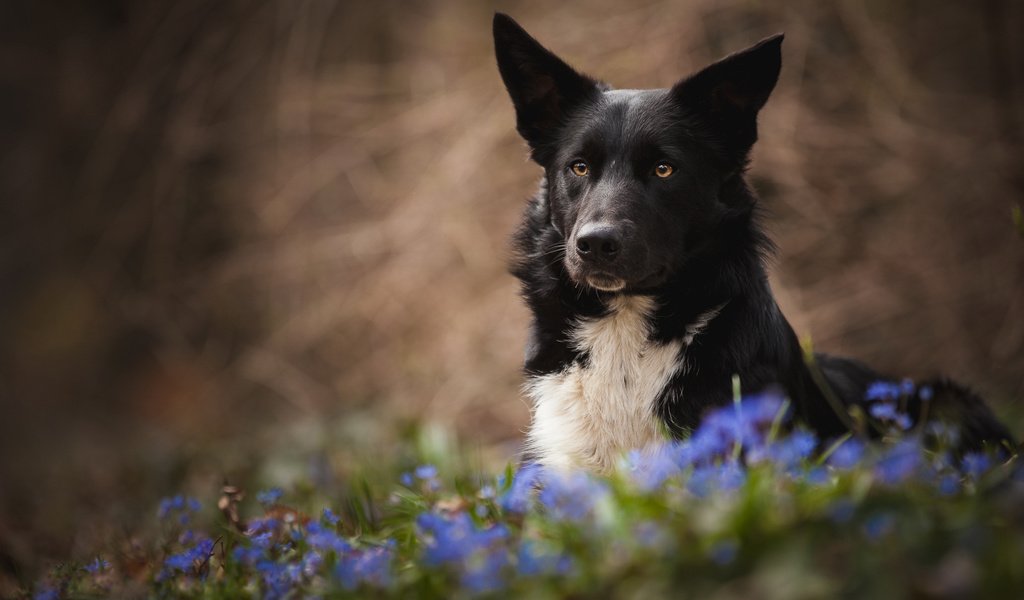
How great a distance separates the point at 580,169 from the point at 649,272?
0.50 m

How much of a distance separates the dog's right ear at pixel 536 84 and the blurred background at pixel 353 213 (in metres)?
2.29

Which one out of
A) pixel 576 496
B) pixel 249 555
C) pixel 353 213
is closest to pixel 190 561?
pixel 249 555

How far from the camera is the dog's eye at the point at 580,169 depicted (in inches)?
120

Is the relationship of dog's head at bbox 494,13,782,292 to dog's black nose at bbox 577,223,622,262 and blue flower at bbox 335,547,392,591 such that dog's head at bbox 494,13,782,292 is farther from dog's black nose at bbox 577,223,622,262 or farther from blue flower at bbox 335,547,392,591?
blue flower at bbox 335,547,392,591

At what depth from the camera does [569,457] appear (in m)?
2.87

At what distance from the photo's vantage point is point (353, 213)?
7.09 meters

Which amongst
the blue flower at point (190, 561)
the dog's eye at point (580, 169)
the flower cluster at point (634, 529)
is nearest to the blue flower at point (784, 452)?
the flower cluster at point (634, 529)

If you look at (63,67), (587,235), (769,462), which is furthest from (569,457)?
(63,67)

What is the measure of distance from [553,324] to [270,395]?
4.84m

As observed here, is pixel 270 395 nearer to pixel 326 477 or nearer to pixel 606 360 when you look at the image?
pixel 326 477

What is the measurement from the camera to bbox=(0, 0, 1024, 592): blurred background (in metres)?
5.27

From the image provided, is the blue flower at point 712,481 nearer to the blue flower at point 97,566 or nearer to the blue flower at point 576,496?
the blue flower at point 576,496

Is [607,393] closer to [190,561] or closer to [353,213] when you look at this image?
[190,561]

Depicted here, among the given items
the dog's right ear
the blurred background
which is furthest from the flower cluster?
the blurred background
